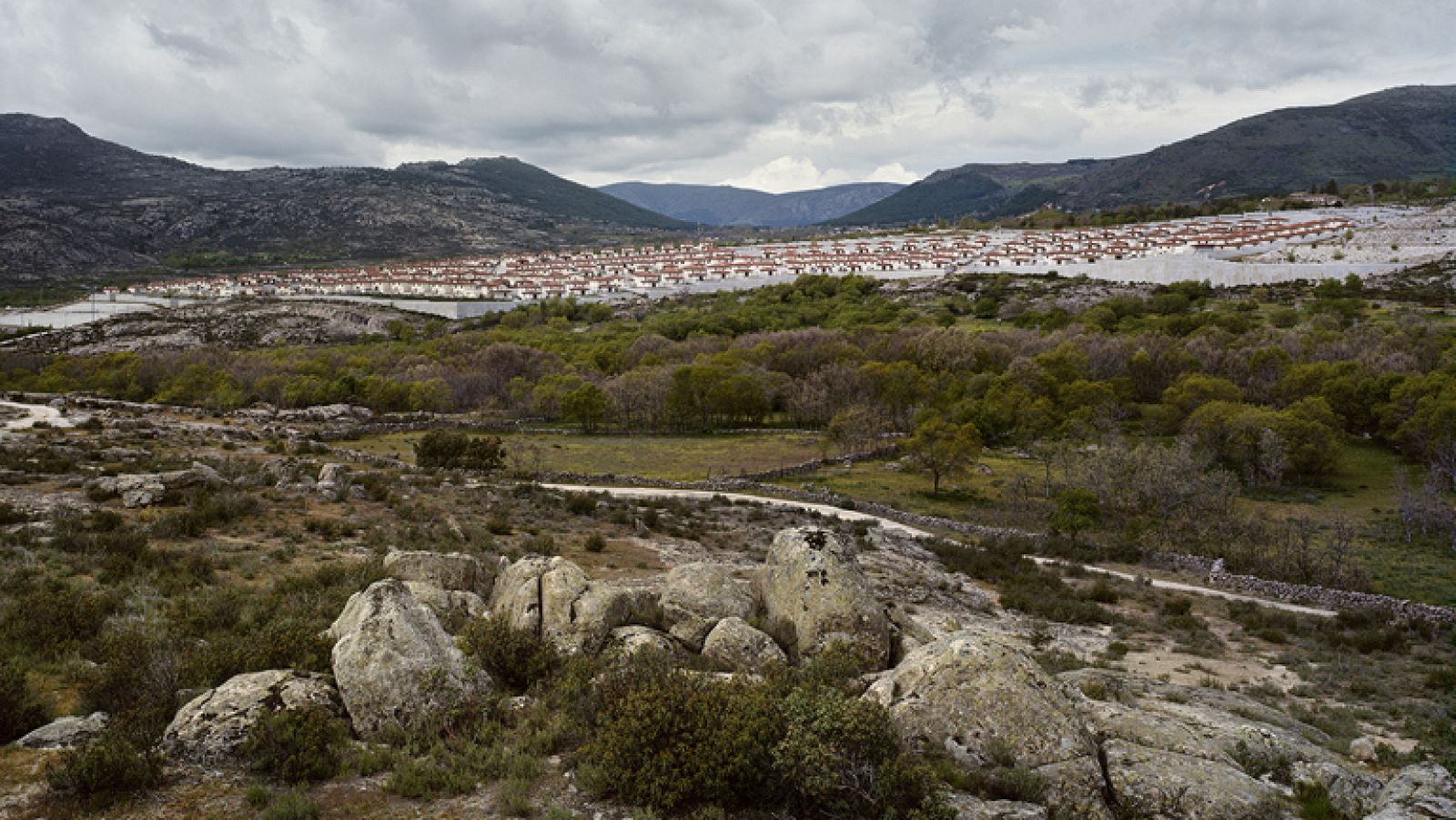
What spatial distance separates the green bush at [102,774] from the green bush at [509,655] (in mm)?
3770

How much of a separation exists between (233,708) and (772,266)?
155 metres

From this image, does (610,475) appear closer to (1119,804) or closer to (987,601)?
(987,601)

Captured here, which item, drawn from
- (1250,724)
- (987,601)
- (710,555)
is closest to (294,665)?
(1250,724)

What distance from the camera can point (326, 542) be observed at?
1981 cm

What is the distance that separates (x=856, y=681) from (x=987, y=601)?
1542cm

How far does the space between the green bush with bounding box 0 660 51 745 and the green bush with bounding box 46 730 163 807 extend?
158 centimetres

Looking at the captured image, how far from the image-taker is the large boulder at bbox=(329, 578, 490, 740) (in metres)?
8.98

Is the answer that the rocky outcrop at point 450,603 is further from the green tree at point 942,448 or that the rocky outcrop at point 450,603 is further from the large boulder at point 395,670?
the green tree at point 942,448

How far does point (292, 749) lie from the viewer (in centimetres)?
796

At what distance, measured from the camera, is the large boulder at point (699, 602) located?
1187 centimetres

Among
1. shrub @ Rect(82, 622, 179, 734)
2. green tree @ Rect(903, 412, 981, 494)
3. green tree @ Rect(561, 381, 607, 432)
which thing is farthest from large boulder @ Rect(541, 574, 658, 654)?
green tree @ Rect(561, 381, 607, 432)

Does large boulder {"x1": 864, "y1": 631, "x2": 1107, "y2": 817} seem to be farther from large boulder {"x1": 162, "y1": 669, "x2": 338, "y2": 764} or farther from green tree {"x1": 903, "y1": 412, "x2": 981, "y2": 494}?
green tree {"x1": 903, "y1": 412, "x2": 981, "y2": 494}

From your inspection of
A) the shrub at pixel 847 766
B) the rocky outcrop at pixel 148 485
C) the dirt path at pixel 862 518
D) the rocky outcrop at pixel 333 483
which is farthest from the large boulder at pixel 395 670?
the dirt path at pixel 862 518

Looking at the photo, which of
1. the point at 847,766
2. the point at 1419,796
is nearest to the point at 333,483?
the point at 847,766
